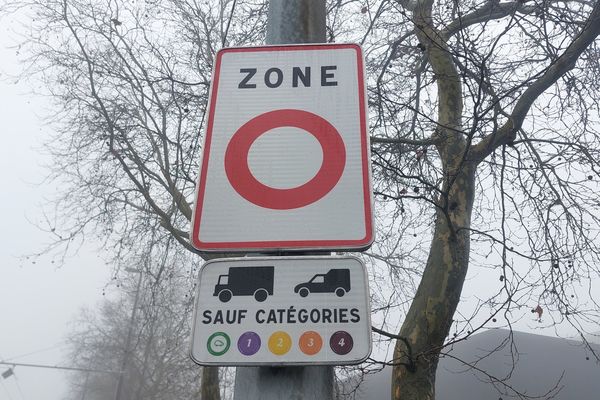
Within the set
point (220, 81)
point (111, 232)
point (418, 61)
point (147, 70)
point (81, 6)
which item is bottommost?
point (220, 81)

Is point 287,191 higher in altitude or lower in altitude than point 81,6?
lower

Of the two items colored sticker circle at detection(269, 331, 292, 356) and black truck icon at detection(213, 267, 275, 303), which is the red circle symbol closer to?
black truck icon at detection(213, 267, 275, 303)

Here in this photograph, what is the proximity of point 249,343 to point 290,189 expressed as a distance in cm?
48

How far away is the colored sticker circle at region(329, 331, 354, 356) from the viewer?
4.21 ft

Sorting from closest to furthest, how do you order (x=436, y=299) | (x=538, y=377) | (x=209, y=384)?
(x=436, y=299) → (x=209, y=384) → (x=538, y=377)

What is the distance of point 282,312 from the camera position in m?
1.34

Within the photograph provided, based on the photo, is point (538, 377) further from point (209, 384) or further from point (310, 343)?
point (310, 343)

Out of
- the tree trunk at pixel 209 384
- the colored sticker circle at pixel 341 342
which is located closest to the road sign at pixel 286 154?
the colored sticker circle at pixel 341 342

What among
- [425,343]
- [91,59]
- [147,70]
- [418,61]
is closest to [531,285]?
[425,343]

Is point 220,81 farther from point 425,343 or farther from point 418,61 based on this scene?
point 418,61

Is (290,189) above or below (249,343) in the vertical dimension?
above

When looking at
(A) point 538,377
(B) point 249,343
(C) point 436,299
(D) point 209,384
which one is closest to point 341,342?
(B) point 249,343

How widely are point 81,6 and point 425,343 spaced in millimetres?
6224

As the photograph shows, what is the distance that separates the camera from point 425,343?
397 cm
